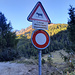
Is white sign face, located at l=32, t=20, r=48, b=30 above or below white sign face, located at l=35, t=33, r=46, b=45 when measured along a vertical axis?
above

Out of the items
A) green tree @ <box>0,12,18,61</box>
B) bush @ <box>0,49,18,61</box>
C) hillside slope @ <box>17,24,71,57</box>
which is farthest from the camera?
hillside slope @ <box>17,24,71,57</box>

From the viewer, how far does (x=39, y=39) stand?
185 cm

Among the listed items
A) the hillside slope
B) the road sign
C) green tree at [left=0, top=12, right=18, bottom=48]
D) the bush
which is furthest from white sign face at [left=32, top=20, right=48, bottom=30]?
green tree at [left=0, top=12, right=18, bottom=48]

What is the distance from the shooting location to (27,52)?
2320 centimetres

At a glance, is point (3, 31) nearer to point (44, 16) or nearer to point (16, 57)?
point (16, 57)

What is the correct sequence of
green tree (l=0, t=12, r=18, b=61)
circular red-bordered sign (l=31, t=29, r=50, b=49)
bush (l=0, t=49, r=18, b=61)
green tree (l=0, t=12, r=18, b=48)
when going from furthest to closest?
green tree (l=0, t=12, r=18, b=48) → green tree (l=0, t=12, r=18, b=61) → bush (l=0, t=49, r=18, b=61) → circular red-bordered sign (l=31, t=29, r=50, b=49)

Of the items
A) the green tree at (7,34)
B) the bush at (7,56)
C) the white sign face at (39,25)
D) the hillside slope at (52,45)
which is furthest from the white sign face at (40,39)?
the green tree at (7,34)

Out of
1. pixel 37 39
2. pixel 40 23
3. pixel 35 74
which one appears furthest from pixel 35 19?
pixel 35 74

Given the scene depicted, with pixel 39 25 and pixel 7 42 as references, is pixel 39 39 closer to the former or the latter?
pixel 39 25

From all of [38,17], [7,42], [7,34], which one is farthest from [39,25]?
[7,34]

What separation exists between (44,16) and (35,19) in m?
0.28

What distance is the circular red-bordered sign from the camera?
1.80 metres

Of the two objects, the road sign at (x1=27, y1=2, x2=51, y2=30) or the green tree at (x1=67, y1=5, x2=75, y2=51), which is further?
the green tree at (x1=67, y1=5, x2=75, y2=51)

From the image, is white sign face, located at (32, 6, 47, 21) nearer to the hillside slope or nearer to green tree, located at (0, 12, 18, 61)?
green tree, located at (0, 12, 18, 61)
